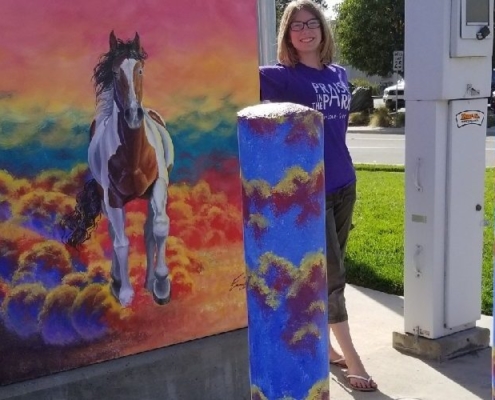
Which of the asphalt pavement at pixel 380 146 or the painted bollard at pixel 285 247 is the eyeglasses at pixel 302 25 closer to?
the painted bollard at pixel 285 247

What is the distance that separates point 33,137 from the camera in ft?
10.3

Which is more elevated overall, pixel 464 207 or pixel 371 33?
pixel 371 33

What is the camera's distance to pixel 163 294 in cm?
355

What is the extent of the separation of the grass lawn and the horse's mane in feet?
8.87

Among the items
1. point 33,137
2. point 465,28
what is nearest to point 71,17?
point 33,137

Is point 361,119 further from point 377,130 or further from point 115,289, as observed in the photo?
point 115,289

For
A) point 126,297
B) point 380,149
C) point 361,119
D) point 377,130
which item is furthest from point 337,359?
point 361,119

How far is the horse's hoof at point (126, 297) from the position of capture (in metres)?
3.44

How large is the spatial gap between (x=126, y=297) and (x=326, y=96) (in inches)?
55.8

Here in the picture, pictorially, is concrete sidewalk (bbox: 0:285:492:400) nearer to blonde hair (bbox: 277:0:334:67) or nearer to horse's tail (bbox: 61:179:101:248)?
horse's tail (bbox: 61:179:101:248)

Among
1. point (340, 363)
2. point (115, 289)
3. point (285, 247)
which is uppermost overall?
point (285, 247)

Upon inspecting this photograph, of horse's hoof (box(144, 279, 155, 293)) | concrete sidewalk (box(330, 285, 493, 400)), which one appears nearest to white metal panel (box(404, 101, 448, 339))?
concrete sidewalk (box(330, 285, 493, 400))

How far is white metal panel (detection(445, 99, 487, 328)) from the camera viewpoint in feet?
13.5

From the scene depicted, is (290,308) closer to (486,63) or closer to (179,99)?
(179,99)
